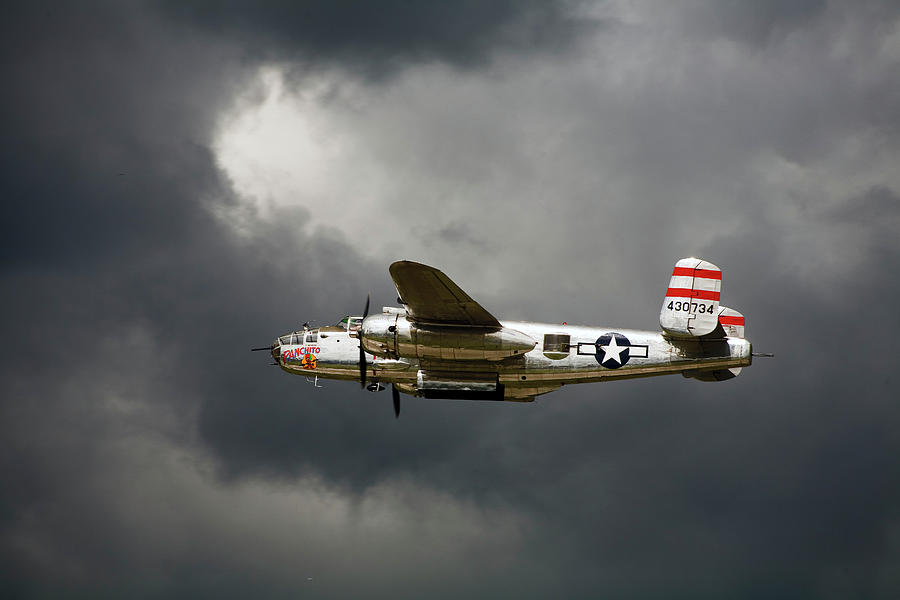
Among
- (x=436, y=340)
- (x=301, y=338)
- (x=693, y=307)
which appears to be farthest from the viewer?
(x=301, y=338)

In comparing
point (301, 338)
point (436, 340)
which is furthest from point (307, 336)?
point (436, 340)

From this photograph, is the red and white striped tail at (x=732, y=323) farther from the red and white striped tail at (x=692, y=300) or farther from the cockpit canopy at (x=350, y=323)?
the cockpit canopy at (x=350, y=323)

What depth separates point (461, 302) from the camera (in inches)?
2111

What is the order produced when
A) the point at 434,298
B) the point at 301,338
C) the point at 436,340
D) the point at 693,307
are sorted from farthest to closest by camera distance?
the point at 301,338, the point at 693,307, the point at 436,340, the point at 434,298

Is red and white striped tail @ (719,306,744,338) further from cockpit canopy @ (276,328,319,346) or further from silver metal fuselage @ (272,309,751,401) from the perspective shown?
cockpit canopy @ (276,328,319,346)

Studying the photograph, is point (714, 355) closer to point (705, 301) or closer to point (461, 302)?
point (705, 301)

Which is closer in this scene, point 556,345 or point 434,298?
point 434,298

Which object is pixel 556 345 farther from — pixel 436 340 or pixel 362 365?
pixel 362 365

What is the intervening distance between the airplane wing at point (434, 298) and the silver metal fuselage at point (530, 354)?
0.50 meters

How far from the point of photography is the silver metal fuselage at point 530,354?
5522 cm

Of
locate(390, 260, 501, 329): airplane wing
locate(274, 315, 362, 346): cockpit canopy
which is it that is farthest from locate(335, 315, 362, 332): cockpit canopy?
locate(390, 260, 501, 329): airplane wing

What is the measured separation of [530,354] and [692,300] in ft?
25.7

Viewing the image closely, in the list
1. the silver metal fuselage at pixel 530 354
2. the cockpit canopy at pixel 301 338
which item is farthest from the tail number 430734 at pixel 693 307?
the cockpit canopy at pixel 301 338

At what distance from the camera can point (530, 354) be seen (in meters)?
57.4
